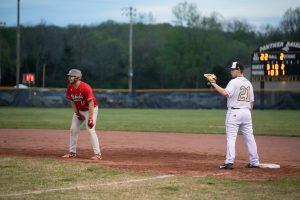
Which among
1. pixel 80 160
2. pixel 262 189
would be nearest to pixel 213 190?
pixel 262 189

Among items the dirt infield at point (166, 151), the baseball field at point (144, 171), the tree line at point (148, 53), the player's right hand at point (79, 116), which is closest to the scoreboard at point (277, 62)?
the dirt infield at point (166, 151)

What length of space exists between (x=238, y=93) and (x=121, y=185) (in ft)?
10.4

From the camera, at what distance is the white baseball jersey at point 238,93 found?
33.2 ft

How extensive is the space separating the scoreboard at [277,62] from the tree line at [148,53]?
37.2 m

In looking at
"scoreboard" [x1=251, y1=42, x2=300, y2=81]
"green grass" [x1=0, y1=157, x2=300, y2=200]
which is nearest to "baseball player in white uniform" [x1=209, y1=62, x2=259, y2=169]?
"green grass" [x1=0, y1=157, x2=300, y2=200]

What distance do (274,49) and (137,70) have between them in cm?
4745

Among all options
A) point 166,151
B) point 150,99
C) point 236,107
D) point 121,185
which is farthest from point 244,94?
point 150,99

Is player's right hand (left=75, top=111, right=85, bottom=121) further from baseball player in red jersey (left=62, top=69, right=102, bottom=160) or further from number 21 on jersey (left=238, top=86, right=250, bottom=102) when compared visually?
number 21 on jersey (left=238, top=86, right=250, bottom=102)

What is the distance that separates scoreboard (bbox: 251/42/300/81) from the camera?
114 ft

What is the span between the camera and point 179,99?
45719 millimetres

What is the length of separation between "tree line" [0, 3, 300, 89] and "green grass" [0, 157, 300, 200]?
197 feet

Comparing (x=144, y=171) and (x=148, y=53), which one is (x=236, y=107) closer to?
(x=144, y=171)

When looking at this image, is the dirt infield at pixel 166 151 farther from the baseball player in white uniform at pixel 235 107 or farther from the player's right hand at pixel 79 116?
the player's right hand at pixel 79 116

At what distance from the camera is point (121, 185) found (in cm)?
814
